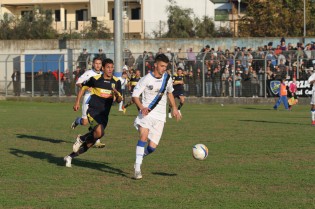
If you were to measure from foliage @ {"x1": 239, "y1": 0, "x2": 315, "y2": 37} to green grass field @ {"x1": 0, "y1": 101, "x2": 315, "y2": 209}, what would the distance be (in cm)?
3288

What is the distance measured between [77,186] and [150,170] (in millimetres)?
2201

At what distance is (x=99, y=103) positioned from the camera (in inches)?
573

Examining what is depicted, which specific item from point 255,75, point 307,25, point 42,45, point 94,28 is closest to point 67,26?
point 94,28

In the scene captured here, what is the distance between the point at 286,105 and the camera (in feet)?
117

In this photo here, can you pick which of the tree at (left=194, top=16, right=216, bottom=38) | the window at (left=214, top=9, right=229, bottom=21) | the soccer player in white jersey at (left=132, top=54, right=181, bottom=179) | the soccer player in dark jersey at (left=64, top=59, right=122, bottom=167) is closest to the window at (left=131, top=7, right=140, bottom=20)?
the window at (left=214, top=9, right=229, bottom=21)

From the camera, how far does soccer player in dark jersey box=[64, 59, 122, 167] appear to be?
14125mm

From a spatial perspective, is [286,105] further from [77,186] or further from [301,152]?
[77,186]

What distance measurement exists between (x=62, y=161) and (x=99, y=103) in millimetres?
1457

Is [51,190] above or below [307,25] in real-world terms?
below

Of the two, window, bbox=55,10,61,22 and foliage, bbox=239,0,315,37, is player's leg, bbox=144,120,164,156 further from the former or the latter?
window, bbox=55,10,61,22

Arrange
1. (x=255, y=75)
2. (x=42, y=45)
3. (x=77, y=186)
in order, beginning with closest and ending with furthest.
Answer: (x=77, y=186) → (x=255, y=75) → (x=42, y=45)

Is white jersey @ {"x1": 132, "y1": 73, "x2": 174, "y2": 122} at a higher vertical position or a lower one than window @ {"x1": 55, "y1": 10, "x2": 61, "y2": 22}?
lower

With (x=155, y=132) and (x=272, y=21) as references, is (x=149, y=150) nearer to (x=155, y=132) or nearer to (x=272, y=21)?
(x=155, y=132)

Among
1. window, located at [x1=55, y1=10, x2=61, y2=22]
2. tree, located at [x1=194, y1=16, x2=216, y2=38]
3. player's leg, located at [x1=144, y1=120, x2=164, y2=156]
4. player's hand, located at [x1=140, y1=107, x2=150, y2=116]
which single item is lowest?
player's leg, located at [x1=144, y1=120, x2=164, y2=156]
